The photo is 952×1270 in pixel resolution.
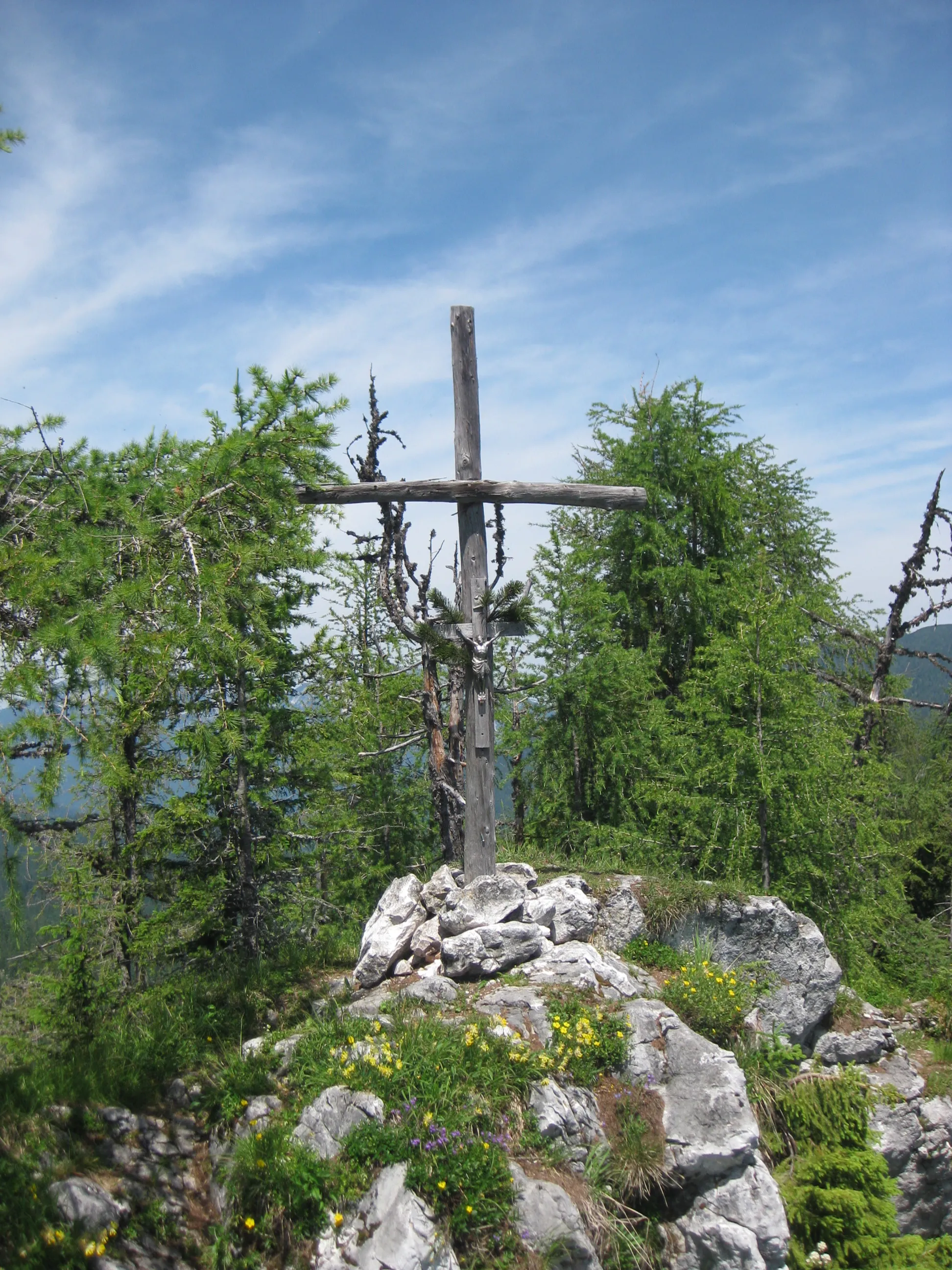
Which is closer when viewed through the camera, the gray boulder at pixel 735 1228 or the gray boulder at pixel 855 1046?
the gray boulder at pixel 735 1228

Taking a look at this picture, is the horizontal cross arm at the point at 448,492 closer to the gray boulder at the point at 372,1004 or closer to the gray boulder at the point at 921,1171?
the gray boulder at the point at 372,1004

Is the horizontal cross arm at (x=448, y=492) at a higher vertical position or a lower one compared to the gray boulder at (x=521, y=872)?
higher

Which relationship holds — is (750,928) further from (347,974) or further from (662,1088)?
(347,974)

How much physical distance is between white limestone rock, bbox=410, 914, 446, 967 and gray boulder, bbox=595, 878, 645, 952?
5.27 feet

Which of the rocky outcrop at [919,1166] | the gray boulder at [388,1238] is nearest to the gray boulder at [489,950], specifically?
the gray boulder at [388,1238]

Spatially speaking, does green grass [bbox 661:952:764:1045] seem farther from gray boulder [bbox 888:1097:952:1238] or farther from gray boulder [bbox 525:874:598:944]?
gray boulder [bbox 888:1097:952:1238]

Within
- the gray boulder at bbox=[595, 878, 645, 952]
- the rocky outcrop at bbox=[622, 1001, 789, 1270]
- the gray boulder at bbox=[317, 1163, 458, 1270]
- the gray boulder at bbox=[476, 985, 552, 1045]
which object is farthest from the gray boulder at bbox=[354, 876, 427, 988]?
the gray boulder at bbox=[317, 1163, 458, 1270]

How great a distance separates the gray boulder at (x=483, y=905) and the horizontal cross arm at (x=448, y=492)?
3.70 m

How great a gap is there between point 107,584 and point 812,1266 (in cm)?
772

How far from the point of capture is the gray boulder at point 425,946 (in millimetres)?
7914

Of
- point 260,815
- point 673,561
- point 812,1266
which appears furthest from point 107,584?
point 673,561

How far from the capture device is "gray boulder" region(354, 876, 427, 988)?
7.78 meters

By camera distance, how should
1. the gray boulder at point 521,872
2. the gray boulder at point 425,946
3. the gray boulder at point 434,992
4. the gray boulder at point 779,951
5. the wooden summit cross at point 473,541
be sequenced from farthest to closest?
the gray boulder at point 779,951 → the gray boulder at point 521,872 → the wooden summit cross at point 473,541 → the gray boulder at point 425,946 → the gray boulder at point 434,992

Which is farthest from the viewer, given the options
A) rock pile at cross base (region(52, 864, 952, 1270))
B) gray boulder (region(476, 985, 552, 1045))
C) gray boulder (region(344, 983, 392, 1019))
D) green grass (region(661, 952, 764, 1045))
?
green grass (region(661, 952, 764, 1045))
